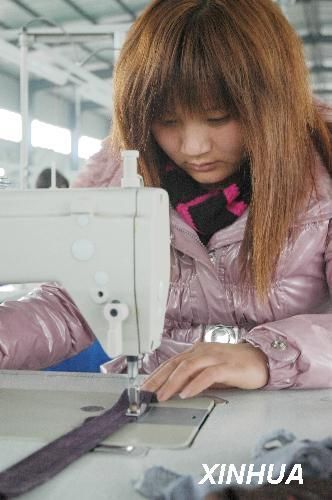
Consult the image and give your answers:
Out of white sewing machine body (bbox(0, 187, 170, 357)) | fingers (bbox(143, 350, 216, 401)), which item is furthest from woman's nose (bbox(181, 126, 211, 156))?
fingers (bbox(143, 350, 216, 401))

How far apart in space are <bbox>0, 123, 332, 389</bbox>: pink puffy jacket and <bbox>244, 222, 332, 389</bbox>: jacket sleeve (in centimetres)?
13

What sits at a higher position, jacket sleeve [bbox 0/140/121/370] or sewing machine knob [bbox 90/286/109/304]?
sewing machine knob [bbox 90/286/109/304]

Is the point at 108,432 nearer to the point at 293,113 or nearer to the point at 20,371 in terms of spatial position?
the point at 20,371

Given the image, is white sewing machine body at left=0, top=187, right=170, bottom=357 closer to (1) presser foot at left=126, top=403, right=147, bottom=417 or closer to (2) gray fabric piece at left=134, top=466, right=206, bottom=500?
(1) presser foot at left=126, top=403, right=147, bottom=417

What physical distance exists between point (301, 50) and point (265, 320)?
0.46m

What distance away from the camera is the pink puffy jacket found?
3.80ft

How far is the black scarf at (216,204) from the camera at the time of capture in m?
1.23

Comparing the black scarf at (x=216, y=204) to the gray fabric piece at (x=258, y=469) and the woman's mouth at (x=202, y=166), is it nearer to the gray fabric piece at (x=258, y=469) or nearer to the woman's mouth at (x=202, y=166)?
the woman's mouth at (x=202, y=166)

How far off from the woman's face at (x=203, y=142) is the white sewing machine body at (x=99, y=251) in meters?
0.24

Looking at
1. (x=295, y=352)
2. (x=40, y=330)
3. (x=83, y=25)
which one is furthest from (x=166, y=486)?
(x=83, y=25)

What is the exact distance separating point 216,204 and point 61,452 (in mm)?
614

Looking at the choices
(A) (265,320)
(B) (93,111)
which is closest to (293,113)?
(A) (265,320)

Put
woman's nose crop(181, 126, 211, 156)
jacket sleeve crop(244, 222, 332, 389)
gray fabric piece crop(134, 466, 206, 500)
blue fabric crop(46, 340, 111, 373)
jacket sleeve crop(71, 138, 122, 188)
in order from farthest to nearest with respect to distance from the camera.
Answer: blue fabric crop(46, 340, 111, 373) → jacket sleeve crop(71, 138, 122, 188) → woman's nose crop(181, 126, 211, 156) → jacket sleeve crop(244, 222, 332, 389) → gray fabric piece crop(134, 466, 206, 500)

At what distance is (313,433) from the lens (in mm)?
812
